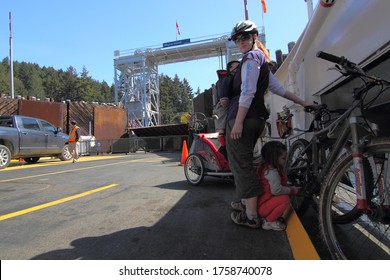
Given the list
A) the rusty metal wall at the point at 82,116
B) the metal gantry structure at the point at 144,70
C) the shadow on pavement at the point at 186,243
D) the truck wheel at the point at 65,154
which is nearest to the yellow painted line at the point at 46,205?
the shadow on pavement at the point at 186,243

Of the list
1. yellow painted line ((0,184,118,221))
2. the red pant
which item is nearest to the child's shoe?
the red pant

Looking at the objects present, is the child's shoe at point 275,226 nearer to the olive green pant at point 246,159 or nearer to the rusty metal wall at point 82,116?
the olive green pant at point 246,159

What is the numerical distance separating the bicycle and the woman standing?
64 centimetres

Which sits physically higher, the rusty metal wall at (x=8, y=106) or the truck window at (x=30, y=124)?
the rusty metal wall at (x=8, y=106)

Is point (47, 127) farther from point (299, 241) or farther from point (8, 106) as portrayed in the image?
point (299, 241)

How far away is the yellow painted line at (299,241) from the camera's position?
2330mm

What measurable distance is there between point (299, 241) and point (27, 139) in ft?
36.8

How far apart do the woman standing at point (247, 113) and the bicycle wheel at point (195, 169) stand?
2.75 meters

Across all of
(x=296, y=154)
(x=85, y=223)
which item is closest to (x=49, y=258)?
(x=85, y=223)

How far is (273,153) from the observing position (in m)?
3.26

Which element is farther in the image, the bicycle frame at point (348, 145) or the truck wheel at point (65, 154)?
the truck wheel at point (65, 154)

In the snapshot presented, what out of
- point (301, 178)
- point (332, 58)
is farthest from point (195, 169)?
point (332, 58)

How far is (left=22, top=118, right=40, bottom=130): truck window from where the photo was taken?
1147 centimetres

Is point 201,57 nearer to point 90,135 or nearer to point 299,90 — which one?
point 90,135
